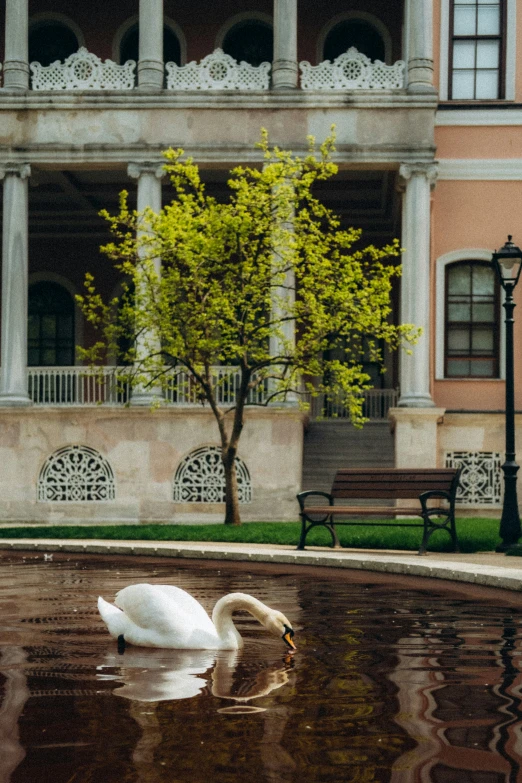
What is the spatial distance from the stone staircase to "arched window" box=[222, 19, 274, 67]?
802 cm

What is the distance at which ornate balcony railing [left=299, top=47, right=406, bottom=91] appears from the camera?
79.4 ft

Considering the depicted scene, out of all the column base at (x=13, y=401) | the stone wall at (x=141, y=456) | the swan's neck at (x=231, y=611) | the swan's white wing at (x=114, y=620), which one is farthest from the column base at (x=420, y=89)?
the swan's neck at (x=231, y=611)

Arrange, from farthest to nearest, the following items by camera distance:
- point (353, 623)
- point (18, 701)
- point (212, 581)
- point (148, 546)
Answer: point (148, 546)
point (212, 581)
point (353, 623)
point (18, 701)

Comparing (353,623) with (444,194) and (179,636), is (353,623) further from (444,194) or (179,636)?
(444,194)

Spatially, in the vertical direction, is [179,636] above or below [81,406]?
below

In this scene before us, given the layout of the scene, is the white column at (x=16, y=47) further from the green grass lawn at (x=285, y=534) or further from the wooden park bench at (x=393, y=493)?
the wooden park bench at (x=393, y=493)

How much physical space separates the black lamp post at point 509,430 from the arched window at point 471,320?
822 cm

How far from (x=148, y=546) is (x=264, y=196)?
6.63 metres

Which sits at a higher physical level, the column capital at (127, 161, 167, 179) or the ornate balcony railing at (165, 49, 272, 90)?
the ornate balcony railing at (165, 49, 272, 90)

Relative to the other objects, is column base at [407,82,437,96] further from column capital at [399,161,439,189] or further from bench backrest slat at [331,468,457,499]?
bench backrest slat at [331,468,457,499]

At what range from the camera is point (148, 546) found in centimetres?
1620

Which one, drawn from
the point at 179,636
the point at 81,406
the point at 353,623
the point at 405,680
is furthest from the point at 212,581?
the point at 81,406

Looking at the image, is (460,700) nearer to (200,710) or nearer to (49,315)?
(200,710)

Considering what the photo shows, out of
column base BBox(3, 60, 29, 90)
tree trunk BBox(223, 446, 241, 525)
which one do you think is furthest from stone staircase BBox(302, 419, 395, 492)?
column base BBox(3, 60, 29, 90)
